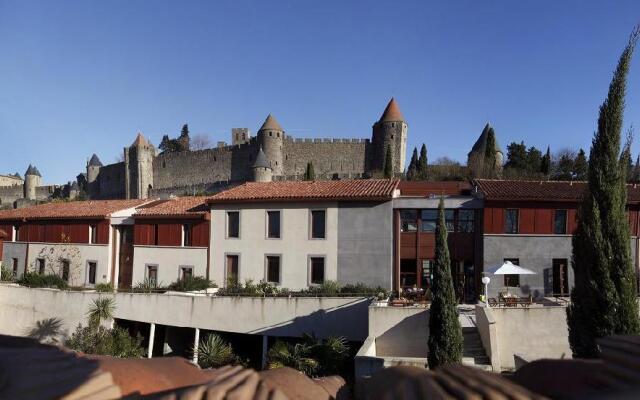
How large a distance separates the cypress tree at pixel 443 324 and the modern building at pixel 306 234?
8778 millimetres

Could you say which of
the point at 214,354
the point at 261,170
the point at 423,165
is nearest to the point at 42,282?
the point at 214,354

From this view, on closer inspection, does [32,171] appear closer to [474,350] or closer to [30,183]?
[30,183]

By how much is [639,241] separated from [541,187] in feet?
15.6

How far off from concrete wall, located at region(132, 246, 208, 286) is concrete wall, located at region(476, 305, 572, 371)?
47.1ft

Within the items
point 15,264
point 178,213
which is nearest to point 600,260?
point 178,213

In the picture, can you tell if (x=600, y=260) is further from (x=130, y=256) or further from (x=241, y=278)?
(x=130, y=256)

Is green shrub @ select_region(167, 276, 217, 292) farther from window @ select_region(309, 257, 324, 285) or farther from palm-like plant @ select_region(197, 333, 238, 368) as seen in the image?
window @ select_region(309, 257, 324, 285)

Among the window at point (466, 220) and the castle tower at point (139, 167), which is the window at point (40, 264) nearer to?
the window at point (466, 220)

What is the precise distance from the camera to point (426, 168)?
170 ft

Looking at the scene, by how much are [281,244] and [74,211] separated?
16456mm

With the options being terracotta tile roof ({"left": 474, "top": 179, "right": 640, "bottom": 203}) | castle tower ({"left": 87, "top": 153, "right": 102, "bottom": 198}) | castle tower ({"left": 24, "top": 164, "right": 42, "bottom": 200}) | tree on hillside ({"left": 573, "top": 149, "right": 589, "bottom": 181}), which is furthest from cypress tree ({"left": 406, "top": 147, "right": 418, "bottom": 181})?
castle tower ({"left": 24, "top": 164, "right": 42, "bottom": 200})

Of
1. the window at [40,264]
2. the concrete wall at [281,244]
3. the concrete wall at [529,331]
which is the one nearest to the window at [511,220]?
the concrete wall at [529,331]

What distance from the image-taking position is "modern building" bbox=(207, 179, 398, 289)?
71.2ft

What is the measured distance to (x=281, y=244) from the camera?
22.8 m
